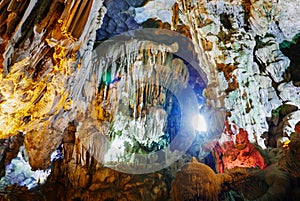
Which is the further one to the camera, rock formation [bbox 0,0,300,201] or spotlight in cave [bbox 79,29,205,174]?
spotlight in cave [bbox 79,29,205,174]

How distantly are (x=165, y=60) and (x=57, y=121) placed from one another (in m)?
4.36

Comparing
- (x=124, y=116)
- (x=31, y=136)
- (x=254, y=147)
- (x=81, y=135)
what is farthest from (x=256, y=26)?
(x=31, y=136)

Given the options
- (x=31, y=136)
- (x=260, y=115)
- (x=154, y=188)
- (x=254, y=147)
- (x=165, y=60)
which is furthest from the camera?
(x=165, y=60)

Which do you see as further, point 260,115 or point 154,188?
point 260,115

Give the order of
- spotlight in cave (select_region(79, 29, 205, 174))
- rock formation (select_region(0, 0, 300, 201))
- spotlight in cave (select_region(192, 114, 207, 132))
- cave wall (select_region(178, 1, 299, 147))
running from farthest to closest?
spotlight in cave (select_region(192, 114, 207, 132)) < cave wall (select_region(178, 1, 299, 147)) < spotlight in cave (select_region(79, 29, 205, 174)) < rock formation (select_region(0, 0, 300, 201))

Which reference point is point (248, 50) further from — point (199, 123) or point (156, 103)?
point (156, 103)

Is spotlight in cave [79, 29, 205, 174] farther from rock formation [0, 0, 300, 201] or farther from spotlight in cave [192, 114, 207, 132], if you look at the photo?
spotlight in cave [192, 114, 207, 132]

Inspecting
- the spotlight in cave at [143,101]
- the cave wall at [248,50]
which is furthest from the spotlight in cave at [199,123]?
the cave wall at [248,50]

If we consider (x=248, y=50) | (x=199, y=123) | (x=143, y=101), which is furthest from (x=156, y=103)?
(x=248, y=50)

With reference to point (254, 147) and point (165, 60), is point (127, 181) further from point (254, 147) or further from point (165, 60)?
point (165, 60)

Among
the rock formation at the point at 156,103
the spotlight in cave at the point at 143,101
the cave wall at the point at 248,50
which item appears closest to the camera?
the rock formation at the point at 156,103

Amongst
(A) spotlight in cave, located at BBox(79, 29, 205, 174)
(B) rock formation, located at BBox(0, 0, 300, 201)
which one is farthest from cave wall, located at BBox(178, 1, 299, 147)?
(A) spotlight in cave, located at BBox(79, 29, 205, 174)

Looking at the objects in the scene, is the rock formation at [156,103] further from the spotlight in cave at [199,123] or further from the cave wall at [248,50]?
the spotlight in cave at [199,123]

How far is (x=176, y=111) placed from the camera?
30.0 ft
